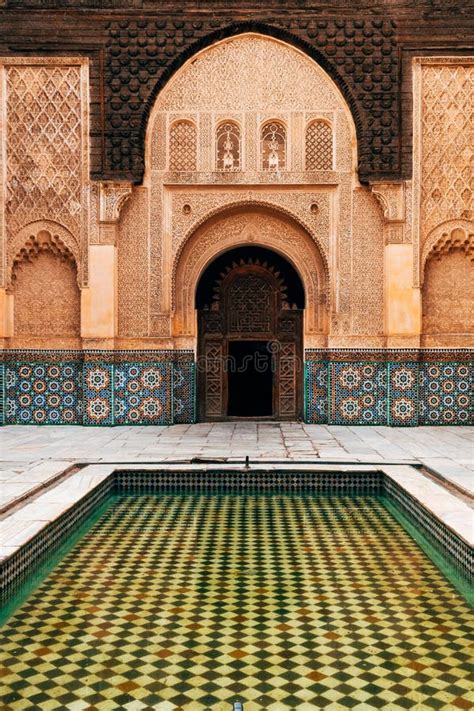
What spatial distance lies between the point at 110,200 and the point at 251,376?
86.8 inches

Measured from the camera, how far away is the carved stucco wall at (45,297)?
→ 7254 millimetres

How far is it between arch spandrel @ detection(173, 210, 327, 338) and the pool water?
3.72 m

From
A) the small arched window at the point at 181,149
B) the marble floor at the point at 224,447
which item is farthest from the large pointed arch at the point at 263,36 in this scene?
the marble floor at the point at 224,447

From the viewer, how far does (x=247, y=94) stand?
7246 mm

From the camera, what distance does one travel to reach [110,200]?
7055mm

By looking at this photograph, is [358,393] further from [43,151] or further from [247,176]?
[43,151]

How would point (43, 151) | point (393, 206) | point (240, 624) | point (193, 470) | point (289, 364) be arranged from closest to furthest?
1. point (240, 624)
2. point (193, 470)
3. point (393, 206)
4. point (43, 151)
5. point (289, 364)

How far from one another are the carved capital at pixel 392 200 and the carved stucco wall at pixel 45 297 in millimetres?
3028

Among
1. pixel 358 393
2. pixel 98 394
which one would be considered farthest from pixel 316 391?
pixel 98 394

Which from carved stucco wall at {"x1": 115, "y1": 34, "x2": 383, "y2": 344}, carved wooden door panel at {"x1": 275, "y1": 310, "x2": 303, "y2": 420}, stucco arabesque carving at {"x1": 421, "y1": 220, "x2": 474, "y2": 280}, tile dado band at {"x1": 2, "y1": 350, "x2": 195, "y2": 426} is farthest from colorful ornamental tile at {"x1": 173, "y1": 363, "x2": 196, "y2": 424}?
stucco arabesque carving at {"x1": 421, "y1": 220, "x2": 474, "y2": 280}

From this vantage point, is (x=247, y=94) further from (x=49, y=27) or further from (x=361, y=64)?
(x=49, y=27)

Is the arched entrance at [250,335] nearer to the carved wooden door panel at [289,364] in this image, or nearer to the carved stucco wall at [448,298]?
the carved wooden door panel at [289,364]

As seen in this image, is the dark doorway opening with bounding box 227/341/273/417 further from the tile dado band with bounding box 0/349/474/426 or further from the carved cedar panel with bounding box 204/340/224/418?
the tile dado band with bounding box 0/349/474/426

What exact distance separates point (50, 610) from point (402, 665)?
47.7 inches
